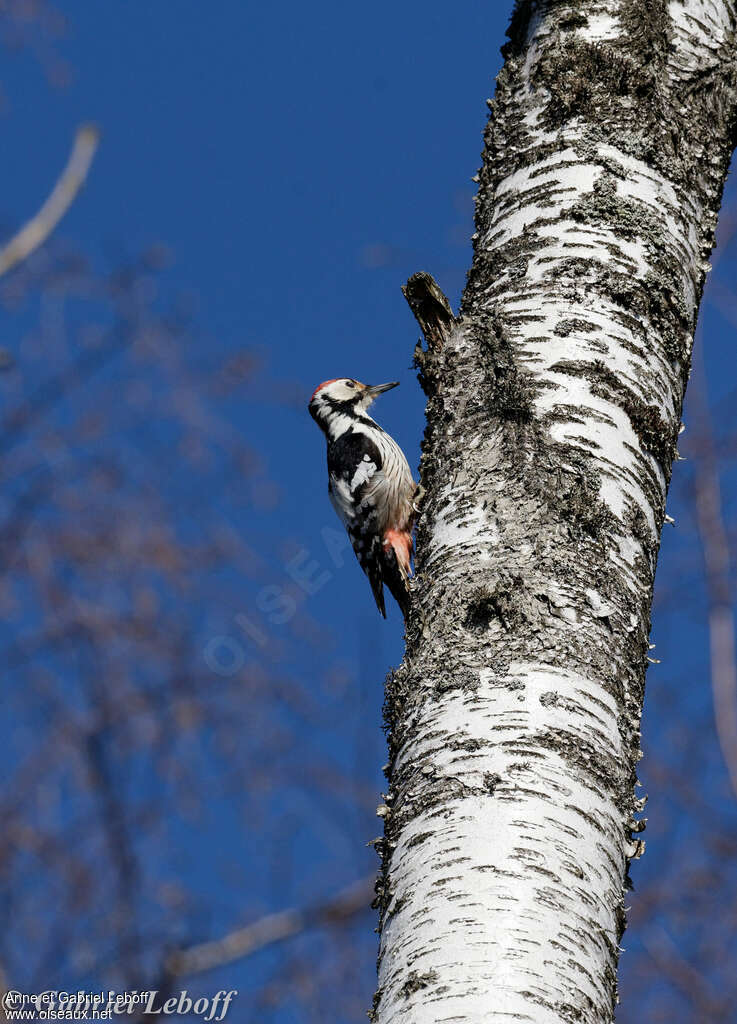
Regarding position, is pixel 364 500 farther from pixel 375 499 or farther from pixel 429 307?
pixel 429 307

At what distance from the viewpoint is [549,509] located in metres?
1.88

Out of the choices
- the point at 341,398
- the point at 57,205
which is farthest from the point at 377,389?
the point at 57,205

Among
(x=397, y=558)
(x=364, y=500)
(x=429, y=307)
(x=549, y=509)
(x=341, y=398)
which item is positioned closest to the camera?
(x=549, y=509)

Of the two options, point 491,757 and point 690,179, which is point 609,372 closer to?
point 690,179

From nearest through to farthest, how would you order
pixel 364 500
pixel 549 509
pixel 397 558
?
pixel 549 509, pixel 397 558, pixel 364 500

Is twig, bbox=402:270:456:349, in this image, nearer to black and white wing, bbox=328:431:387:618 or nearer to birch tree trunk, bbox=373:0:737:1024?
birch tree trunk, bbox=373:0:737:1024

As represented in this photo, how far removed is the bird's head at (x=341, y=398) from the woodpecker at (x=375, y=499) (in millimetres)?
220

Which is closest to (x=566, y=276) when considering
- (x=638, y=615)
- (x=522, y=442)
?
(x=522, y=442)

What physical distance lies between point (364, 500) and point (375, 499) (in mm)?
59

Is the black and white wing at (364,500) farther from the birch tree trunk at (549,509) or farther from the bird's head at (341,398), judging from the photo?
the birch tree trunk at (549,509)

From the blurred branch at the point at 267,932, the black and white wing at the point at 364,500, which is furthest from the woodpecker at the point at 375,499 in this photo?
the blurred branch at the point at 267,932

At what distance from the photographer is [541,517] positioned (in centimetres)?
188

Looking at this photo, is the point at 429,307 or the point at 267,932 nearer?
the point at 429,307

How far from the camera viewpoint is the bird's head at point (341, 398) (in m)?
5.64
